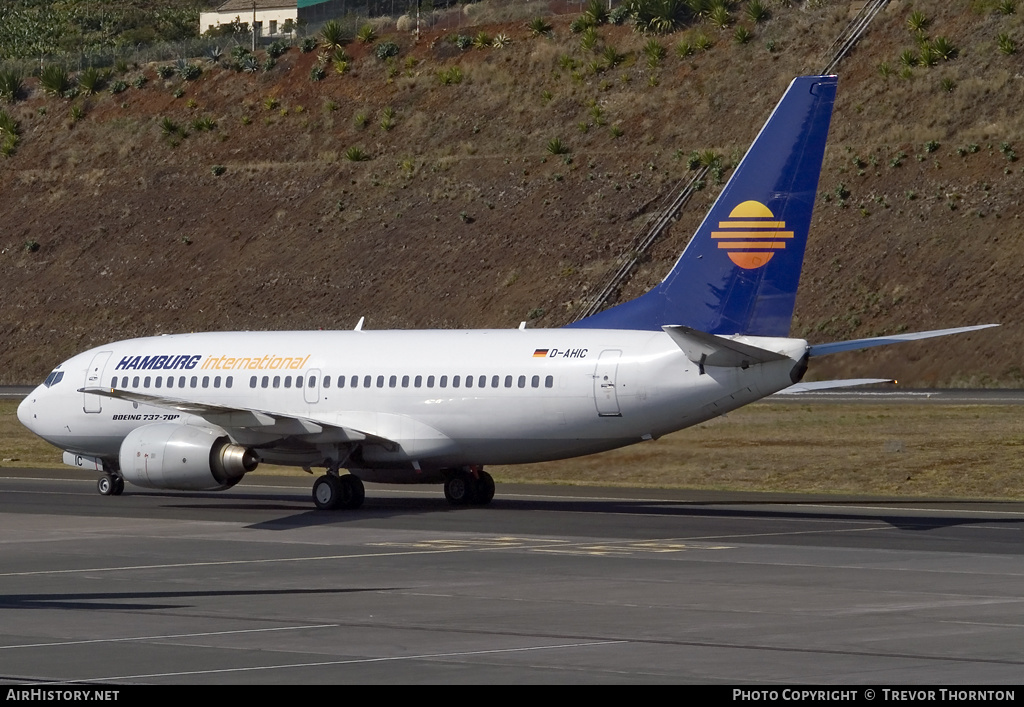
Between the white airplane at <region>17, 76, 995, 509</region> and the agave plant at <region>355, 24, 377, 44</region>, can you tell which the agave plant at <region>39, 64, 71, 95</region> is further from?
the white airplane at <region>17, 76, 995, 509</region>

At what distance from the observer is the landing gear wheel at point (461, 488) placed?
1284 inches

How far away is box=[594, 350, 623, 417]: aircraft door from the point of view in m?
29.0

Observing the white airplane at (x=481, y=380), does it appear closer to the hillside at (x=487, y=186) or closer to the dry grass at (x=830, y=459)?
the dry grass at (x=830, y=459)

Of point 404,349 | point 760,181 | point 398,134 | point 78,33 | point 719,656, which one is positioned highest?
point 78,33

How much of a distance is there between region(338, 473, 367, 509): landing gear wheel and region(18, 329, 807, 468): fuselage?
0.43 m

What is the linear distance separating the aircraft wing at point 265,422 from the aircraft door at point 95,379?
13.7ft

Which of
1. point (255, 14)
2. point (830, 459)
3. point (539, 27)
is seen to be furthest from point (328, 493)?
point (255, 14)

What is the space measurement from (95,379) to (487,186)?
1731 inches

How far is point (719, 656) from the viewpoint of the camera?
14.2m

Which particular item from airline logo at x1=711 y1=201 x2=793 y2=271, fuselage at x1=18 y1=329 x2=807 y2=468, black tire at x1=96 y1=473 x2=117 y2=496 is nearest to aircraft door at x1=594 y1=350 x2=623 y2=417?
fuselage at x1=18 y1=329 x2=807 y2=468

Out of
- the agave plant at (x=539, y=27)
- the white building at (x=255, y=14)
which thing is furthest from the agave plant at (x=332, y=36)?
the white building at (x=255, y=14)
